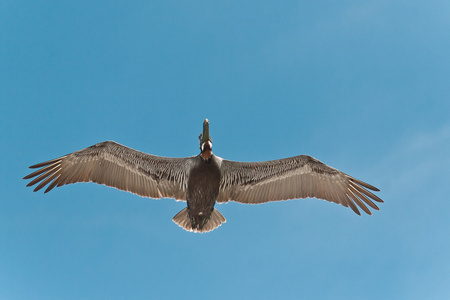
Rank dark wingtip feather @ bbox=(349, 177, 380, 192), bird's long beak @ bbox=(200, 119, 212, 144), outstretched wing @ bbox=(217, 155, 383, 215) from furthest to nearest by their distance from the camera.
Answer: outstretched wing @ bbox=(217, 155, 383, 215)
dark wingtip feather @ bbox=(349, 177, 380, 192)
bird's long beak @ bbox=(200, 119, 212, 144)

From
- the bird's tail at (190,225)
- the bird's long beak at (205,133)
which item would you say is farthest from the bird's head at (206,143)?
the bird's tail at (190,225)

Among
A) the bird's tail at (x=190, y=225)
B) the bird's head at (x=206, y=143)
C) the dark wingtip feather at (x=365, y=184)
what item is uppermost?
the bird's head at (x=206, y=143)

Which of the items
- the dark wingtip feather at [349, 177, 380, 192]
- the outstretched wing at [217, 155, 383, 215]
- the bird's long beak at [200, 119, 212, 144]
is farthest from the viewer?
the outstretched wing at [217, 155, 383, 215]

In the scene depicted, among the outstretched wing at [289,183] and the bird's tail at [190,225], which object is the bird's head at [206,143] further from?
the bird's tail at [190,225]

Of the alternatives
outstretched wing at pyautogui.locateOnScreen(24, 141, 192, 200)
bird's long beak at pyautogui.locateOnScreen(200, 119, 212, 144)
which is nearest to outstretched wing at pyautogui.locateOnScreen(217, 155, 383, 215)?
bird's long beak at pyautogui.locateOnScreen(200, 119, 212, 144)

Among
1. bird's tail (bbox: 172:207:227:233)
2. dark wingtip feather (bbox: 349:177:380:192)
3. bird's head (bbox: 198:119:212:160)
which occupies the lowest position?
bird's tail (bbox: 172:207:227:233)

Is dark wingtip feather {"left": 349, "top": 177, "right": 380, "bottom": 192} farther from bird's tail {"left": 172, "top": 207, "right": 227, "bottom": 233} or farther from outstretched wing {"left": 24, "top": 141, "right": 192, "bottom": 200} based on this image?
outstretched wing {"left": 24, "top": 141, "right": 192, "bottom": 200}

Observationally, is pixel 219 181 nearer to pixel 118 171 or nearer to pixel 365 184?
pixel 118 171

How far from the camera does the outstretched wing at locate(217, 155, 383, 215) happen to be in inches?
442

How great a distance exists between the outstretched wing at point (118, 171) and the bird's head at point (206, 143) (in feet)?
3.57

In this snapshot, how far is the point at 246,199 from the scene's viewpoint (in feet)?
37.7

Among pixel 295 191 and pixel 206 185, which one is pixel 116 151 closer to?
pixel 206 185

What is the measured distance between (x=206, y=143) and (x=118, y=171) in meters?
2.90

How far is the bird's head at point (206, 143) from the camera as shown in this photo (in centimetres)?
1030
